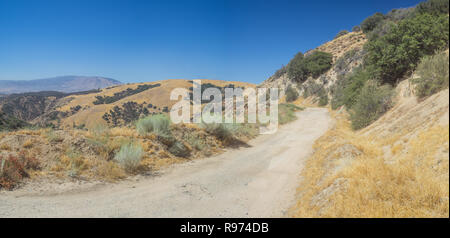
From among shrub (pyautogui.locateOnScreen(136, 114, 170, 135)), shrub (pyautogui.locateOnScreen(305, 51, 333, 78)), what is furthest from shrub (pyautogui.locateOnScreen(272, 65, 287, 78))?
shrub (pyautogui.locateOnScreen(136, 114, 170, 135))

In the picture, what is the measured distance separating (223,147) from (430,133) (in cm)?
808

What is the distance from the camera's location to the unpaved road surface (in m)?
3.97

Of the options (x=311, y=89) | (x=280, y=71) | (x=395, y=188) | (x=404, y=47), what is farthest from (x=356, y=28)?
(x=395, y=188)

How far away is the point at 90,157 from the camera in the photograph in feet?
21.0

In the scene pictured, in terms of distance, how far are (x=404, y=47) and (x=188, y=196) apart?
1480 cm

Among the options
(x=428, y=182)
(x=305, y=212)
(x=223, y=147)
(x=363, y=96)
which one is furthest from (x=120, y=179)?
(x=363, y=96)

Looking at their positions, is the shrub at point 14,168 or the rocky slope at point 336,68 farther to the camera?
the rocky slope at point 336,68

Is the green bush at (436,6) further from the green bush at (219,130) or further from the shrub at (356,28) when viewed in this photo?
the shrub at (356,28)

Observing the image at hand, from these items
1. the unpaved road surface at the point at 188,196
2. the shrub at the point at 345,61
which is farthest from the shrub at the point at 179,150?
the shrub at the point at 345,61

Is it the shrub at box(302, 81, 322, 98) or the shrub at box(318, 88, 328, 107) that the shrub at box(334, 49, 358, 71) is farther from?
the shrub at box(318, 88, 328, 107)

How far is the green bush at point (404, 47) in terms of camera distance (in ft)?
32.4

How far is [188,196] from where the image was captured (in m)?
5.06

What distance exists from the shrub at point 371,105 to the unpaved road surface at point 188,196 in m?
5.95
